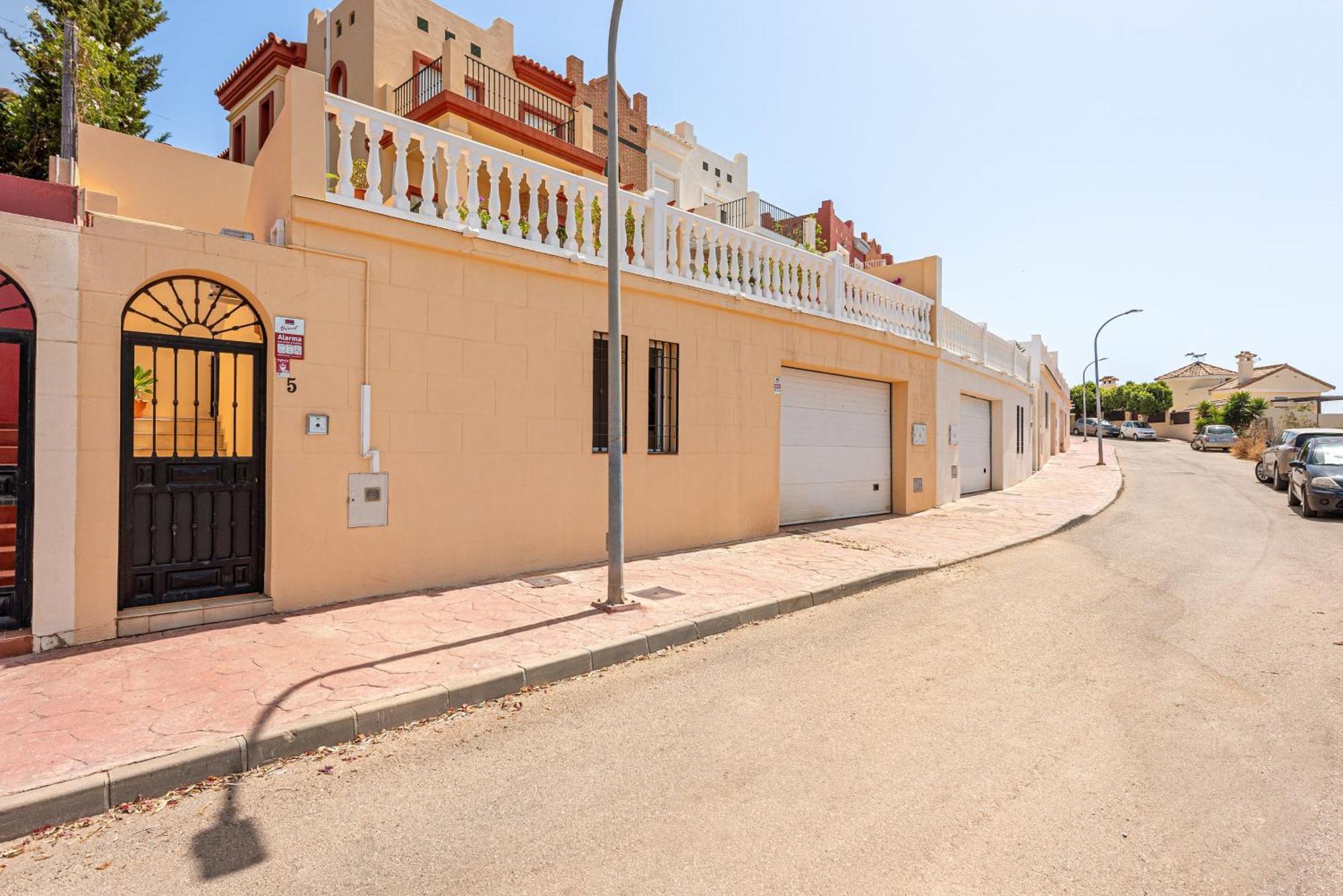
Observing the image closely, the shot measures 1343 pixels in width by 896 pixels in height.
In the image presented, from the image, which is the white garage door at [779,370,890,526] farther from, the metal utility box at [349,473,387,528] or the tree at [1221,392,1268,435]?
the tree at [1221,392,1268,435]

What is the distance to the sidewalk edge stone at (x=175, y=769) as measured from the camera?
3162 mm

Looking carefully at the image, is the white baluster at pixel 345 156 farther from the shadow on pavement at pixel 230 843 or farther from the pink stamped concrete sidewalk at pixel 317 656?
the shadow on pavement at pixel 230 843

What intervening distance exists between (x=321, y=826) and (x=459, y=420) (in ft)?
14.3

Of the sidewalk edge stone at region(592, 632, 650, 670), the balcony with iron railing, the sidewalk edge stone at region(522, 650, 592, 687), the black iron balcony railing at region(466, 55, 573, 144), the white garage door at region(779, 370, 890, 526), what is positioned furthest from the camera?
the black iron balcony railing at region(466, 55, 573, 144)

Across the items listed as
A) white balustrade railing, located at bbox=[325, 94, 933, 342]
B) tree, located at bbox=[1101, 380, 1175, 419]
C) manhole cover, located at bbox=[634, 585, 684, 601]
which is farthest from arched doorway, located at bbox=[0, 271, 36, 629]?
tree, located at bbox=[1101, 380, 1175, 419]

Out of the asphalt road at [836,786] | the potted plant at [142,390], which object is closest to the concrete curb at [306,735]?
the asphalt road at [836,786]

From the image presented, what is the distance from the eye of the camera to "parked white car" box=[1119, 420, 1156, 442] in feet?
165

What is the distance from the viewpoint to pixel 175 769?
329 centimetres

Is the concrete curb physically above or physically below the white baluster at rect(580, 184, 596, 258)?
below

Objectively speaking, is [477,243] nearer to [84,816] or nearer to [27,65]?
[84,816]

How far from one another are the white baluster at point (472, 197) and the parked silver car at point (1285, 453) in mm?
19626

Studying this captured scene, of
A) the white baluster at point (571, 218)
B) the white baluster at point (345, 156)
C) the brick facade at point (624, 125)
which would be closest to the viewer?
the white baluster at point (345, 156)

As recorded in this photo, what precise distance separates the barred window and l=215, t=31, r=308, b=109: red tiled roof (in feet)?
47.7

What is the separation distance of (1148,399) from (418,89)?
6501 centimetres
